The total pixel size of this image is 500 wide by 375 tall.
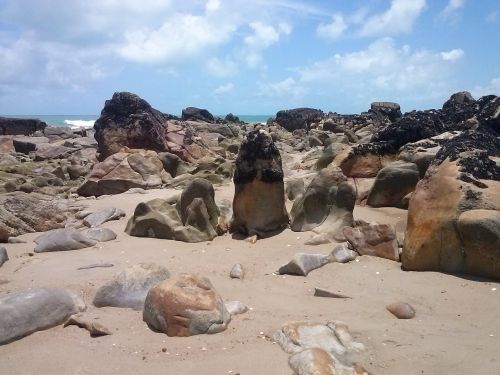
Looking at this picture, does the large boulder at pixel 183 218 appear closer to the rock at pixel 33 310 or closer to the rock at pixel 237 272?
the rock at pixel 237 272

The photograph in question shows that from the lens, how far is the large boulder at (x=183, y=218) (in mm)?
6516

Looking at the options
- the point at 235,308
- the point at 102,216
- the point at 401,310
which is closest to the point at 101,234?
the point at 102,216

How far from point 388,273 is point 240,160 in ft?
9.62

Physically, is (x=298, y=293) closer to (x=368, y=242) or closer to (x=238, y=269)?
(x=238, y=269)

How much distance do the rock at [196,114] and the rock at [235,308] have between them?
3910 centimetres

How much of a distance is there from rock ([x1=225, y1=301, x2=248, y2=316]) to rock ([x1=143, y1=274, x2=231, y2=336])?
0.14 metres

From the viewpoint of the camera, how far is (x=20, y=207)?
7375 millimetres

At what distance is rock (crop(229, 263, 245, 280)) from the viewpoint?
508 cm

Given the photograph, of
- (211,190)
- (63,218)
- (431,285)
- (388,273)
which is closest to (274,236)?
(211,190)

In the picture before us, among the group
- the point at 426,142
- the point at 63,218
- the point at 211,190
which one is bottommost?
the point at 63,218

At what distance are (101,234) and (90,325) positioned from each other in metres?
2.96

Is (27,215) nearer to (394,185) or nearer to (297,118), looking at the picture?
(394,185)

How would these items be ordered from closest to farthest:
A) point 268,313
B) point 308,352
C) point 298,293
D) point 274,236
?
1. point 308,352
2. point 268,313
3. point 298,293
4. point 274,236

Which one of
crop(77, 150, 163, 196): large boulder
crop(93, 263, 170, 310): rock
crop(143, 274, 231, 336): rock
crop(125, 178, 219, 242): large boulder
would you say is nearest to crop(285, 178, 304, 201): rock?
crop(125, 178, 219, 242): large boulder
